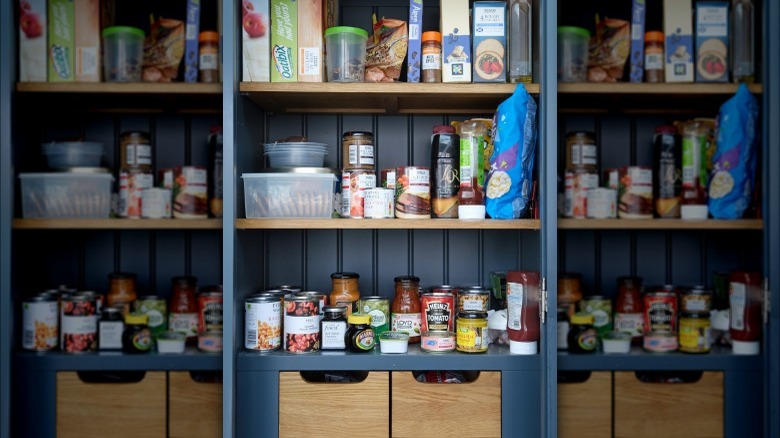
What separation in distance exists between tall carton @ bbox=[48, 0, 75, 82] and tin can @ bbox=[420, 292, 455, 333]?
4.04 ft

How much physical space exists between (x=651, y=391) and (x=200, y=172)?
59.0 inches

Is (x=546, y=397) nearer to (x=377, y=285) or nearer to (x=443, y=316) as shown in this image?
(x=443, y=316)

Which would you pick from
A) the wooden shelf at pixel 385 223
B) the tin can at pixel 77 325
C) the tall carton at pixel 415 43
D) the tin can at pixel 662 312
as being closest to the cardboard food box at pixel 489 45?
the tall carton at pixel 415 43

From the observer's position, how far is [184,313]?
6.23 ft

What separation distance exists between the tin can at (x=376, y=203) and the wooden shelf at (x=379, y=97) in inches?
11.0

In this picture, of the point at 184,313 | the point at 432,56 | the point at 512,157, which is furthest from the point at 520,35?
the point at 184,313

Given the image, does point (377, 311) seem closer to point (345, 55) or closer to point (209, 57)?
point (345, 55)

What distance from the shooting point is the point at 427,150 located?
6.81 ft

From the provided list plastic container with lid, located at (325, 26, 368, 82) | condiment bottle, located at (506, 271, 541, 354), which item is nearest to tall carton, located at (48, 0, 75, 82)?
plastic container with lid, located at (325, 26, 368, 82)

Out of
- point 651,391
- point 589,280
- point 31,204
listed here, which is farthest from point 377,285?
point 31,204

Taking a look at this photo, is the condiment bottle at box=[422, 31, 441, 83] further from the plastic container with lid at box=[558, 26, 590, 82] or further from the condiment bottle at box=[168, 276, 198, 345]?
the condiment bottle at box=[168, 276, 198, 345]

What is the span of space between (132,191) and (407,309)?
2.95 feet

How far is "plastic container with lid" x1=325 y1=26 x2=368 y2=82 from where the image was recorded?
1719mm

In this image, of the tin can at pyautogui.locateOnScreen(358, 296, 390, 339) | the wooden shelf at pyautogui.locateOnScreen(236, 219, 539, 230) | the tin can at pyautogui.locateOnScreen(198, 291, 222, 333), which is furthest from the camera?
the tin can at pyautogui.locateOnScreen(198, 291, 222, 333)
